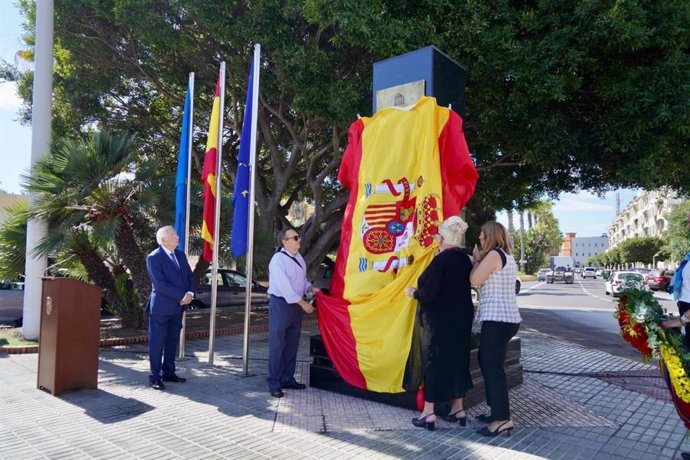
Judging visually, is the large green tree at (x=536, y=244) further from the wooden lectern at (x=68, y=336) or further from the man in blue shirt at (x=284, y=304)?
the wooden lectern at (x=68, y=336)

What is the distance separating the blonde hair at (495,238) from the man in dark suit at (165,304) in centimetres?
365

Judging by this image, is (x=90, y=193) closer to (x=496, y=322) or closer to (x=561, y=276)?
(x=496, y=322)

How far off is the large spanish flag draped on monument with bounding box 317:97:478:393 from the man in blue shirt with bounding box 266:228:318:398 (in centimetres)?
31

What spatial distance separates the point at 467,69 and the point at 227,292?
28.8ft

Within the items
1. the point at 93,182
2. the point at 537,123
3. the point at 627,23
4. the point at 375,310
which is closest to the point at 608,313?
the point at 537,123

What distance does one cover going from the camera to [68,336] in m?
5.54

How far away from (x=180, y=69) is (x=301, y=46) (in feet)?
15.5

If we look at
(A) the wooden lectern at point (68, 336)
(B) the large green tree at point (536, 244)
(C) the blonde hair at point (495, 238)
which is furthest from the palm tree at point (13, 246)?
(B) the large green tree at point (536, 244)

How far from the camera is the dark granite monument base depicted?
5.16m

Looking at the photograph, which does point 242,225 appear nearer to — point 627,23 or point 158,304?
point 158,304

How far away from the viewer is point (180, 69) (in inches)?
513

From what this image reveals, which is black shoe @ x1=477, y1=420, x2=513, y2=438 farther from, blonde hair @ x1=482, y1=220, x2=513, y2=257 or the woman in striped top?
blonde hair @ x1=482, y1=220, x2=513, y2=257

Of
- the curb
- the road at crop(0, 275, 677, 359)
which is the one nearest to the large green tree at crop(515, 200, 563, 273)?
the road at crop(0, 275, 677, 359)

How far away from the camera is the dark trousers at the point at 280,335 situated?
18.4 ft
